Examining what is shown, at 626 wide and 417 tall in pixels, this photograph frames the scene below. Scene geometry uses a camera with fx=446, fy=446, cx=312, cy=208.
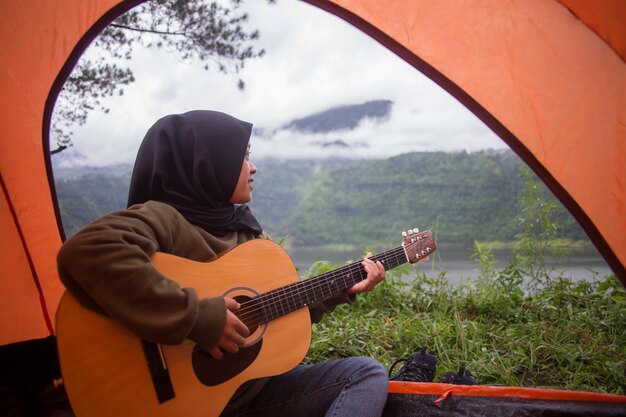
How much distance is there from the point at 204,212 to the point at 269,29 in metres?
2.60

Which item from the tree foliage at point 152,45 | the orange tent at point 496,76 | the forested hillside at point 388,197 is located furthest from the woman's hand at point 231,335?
the forested hillside at point 388,197

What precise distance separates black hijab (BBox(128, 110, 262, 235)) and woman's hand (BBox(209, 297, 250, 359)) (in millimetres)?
421

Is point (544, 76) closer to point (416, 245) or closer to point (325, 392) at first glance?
point (416, 245)

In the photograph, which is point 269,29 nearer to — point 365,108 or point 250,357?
point 365,108

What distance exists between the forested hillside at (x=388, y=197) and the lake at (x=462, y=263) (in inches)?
16.2

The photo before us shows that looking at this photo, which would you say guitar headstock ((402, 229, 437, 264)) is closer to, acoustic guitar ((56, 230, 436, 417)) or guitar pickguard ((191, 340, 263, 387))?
acoustic guitar ((56, 230, 436, 417))

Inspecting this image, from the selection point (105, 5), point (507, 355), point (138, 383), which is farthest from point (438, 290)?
point (105, 5)

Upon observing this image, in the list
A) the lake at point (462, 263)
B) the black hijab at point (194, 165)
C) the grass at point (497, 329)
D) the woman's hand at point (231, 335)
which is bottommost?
the grass at point (497, 329)

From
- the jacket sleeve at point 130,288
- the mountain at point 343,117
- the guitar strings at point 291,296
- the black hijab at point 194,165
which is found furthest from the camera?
the mountain at point 343,117

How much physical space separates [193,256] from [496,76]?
1.54 metres

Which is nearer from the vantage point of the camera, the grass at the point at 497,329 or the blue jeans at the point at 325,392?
the blue jeans at the point at 325,392

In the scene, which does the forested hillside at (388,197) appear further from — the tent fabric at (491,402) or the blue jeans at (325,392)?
the blue jeans at (325,392)

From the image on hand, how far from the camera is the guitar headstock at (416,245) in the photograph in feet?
6.94

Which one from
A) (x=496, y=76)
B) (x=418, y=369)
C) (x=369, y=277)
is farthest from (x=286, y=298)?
(x=496, y=76)
